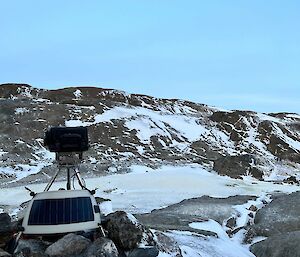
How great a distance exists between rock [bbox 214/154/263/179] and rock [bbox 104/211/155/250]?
144 feet

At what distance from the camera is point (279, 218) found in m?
26.6

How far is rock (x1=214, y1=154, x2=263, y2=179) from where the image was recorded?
192 feet

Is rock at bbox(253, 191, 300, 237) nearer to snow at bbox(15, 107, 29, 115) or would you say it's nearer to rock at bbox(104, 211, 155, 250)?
rock at bbox(104, 211, 155, 250)

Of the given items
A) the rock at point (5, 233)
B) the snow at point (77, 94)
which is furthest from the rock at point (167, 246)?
the snow at point (77, 94)

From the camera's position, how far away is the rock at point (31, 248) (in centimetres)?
1271

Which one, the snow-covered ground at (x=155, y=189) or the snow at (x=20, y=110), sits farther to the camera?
the snow at (x=20, y=110)

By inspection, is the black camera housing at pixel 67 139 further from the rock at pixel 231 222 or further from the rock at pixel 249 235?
the rock at pixel 231 222

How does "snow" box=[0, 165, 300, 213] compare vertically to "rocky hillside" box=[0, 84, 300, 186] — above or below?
below

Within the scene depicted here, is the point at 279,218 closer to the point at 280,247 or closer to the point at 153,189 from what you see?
the point at 280,247

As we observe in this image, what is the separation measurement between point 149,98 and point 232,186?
8178 centimetres

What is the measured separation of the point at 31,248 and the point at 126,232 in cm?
265

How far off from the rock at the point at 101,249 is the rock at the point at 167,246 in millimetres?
2473

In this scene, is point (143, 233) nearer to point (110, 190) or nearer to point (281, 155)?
point (110, 190)

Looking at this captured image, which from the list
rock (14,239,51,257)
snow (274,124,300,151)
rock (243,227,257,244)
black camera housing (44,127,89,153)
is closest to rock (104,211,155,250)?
rock (14,239,51,257)
